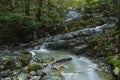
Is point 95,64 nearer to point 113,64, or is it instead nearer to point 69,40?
point 113,64

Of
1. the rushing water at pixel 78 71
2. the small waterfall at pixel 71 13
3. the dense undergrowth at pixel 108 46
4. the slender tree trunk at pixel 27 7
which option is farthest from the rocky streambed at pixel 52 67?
the small waterfall at pixel 71 13

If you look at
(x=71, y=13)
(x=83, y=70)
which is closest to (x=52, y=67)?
(x=83, y=70)

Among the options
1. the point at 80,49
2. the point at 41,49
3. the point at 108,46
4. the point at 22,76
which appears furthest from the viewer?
the point at 41,49

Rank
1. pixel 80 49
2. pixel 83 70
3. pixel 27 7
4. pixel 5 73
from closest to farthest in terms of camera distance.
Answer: pixel 5 73 < pixel 83 70 < pixel 80 49 < pixel 27 7

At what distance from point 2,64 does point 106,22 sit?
50.1ft

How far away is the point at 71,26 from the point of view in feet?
90.3

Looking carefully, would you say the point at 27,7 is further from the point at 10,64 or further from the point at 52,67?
the point at 52,67

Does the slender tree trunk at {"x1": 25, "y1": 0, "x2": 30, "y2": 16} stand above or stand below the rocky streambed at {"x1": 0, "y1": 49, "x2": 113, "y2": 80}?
above

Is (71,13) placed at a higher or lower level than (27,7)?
lower

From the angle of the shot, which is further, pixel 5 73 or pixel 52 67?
pixel 52 67

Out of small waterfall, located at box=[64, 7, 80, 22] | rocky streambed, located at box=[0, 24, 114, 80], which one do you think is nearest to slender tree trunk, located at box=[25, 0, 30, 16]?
rocky streambed, located at box=[0, 24, 114, 80]

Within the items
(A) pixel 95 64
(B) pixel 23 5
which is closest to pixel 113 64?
(A) pixel 95 64

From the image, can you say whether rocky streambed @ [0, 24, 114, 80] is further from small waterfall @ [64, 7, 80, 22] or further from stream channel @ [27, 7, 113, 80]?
small waterfall @ [64, 7, 80, 22]

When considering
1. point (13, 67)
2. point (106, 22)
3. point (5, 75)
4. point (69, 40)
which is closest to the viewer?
point (5, 75)
